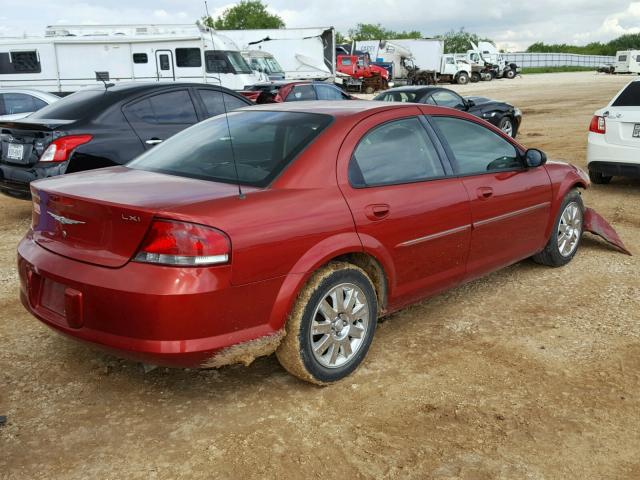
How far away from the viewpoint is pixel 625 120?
26.6ft

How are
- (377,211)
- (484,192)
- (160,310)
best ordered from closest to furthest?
(160,310) → (377,211) → (484,192)

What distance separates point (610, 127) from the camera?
828 cm

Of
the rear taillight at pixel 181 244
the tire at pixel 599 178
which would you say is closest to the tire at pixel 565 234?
the rear taillight at pixel 181 244

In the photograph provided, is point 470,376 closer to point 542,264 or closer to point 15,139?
point 542,264

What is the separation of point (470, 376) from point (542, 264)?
89.0 inches

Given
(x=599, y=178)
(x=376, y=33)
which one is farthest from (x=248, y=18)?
(x=599, y=178)

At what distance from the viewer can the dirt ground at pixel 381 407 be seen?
9.18 ft

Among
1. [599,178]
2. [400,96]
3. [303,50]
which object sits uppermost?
[303,50]

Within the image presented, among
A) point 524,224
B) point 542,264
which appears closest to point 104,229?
point 524,224

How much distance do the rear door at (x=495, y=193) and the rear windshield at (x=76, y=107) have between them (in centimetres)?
412

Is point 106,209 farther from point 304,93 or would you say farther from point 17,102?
point 304,93

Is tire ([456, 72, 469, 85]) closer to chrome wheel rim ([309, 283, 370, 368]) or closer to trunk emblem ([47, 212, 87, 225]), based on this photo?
chrome wheel rim ([309, 283, 370, 368])

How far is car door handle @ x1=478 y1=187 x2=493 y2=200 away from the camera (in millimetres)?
4258

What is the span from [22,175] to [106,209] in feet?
13.3
